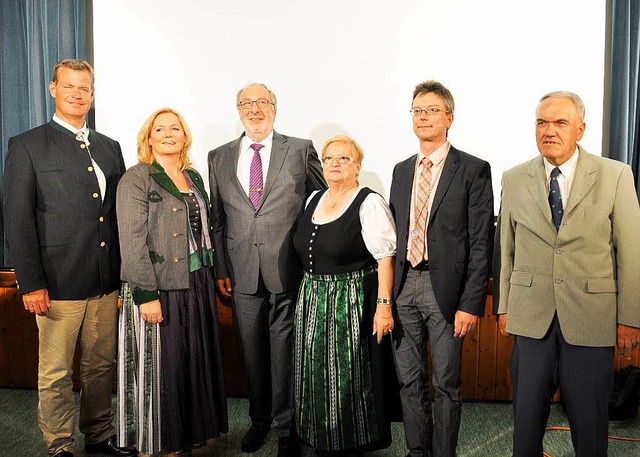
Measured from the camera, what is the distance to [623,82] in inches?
140

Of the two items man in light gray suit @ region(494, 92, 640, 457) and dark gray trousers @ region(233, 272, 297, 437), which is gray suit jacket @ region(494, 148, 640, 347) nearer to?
man in light gray suit @ region(494, 92, 640, 457)

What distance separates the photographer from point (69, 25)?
12.5 ft

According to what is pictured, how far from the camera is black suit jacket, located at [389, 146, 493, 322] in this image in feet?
7.67

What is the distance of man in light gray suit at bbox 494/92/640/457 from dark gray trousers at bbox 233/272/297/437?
1046 mm

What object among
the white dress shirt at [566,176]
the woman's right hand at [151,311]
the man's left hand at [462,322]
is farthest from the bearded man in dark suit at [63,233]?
the white dress shirt at [566,176]

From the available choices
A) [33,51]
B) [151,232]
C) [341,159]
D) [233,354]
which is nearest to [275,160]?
[341,159]

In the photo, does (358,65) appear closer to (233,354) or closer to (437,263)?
(437,263)

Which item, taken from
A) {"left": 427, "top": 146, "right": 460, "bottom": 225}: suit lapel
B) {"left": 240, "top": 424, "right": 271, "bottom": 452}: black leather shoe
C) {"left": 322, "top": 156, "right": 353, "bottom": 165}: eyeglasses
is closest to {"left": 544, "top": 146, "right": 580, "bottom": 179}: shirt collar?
{"left": 427, "top": 146, "right": 460, "bottom": 225}: suit lapel

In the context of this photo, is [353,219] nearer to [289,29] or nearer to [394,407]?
[394,407]

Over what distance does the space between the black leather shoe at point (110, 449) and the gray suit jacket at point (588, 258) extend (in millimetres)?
1888

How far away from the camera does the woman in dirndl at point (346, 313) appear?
248 cm

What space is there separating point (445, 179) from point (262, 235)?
0.88 metres

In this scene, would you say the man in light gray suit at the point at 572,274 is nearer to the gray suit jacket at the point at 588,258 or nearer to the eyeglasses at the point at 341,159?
the gray suit jacket at the point at 588,258

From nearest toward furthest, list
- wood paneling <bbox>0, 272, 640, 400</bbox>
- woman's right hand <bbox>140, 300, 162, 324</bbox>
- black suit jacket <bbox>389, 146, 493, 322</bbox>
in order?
black suit jacket <bbox>389, 146, 493, 322</bbox>
woman's right hand <bbox>140, 300, 162, 324</bbox>
wood paneling <bbox>0, 272, 640, 400</bbox>
